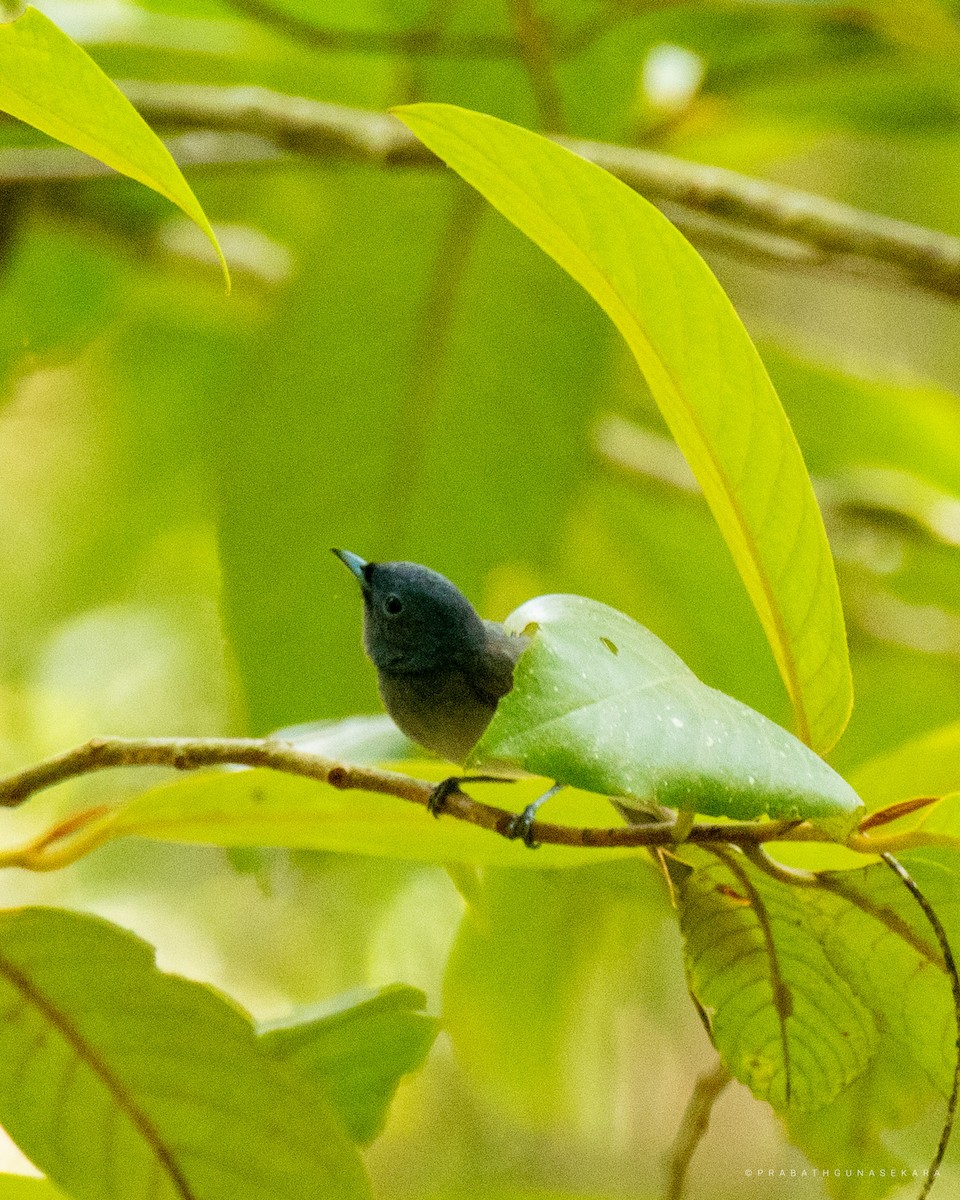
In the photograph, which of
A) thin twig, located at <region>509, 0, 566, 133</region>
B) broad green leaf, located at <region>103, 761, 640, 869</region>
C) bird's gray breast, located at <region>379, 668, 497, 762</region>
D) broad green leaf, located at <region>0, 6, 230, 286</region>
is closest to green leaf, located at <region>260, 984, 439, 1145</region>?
broad green leaf, located at <region>103, 761, 640, 869</region>

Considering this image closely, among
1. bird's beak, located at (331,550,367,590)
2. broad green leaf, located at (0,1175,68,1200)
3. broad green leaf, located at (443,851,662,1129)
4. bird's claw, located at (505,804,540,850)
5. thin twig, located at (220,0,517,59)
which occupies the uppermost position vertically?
thin twig, located at (220,0,517,59)

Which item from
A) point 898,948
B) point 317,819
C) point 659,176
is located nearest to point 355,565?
point 317,819

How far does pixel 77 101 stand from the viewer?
85 cm

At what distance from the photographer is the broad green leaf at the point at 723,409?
905mm

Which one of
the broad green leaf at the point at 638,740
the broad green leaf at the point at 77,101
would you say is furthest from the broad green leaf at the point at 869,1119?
the broad green leaf at the point at 77,101

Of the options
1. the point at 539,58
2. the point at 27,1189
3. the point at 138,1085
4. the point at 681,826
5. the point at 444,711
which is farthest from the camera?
the point at 539,58

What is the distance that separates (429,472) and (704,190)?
749 mm

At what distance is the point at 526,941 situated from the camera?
7.34ft

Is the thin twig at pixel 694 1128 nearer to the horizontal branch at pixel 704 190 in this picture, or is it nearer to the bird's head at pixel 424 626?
the bird's head at pixel 424 626

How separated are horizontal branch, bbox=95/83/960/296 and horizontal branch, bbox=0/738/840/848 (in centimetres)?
99

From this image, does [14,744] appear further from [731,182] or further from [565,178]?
[565,178]

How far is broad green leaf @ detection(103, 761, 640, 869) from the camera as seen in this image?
1126 millimetres

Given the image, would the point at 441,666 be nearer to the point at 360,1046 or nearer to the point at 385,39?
the point at 360,1046

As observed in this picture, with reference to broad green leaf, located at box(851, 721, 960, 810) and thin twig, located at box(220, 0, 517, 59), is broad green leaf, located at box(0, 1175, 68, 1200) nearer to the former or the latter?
broad green leaf, located at box(851, 721, 960, 810)
